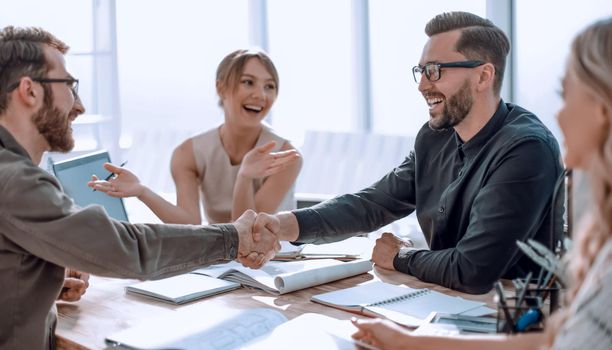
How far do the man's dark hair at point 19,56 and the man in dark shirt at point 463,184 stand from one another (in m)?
0.92

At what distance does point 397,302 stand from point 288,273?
1.09 feet

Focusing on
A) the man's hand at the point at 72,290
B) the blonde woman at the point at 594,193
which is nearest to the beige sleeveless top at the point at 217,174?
the man's hand at the point at 72,290

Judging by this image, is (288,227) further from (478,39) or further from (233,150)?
(233,150)

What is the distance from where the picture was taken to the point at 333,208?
2.59 m

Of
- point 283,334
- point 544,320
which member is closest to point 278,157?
point 283,334

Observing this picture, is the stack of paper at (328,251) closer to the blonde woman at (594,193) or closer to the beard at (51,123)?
the beard at (51,123)

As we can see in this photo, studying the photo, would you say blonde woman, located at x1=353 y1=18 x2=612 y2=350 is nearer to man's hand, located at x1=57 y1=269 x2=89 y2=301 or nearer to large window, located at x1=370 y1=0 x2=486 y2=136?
man's hand, located at x1=57 y1=269 x2=89 y2=301

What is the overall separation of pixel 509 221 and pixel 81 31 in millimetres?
3917

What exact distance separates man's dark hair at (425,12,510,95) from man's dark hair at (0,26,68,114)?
130 centimetres

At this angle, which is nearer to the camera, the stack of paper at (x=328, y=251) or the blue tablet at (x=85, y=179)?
the stack of paper at (x=328, y=251)

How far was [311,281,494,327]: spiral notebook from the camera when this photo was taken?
1.73 meters

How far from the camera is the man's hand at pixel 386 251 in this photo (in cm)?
224

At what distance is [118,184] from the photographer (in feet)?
8.84

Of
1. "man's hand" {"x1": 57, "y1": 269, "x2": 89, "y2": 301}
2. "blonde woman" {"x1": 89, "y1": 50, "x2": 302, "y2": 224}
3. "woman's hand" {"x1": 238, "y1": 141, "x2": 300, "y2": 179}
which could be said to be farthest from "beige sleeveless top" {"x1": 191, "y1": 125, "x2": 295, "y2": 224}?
"man's hand" {"x1": 57, "y1": 269, "x2": 89, "y2": 301}
